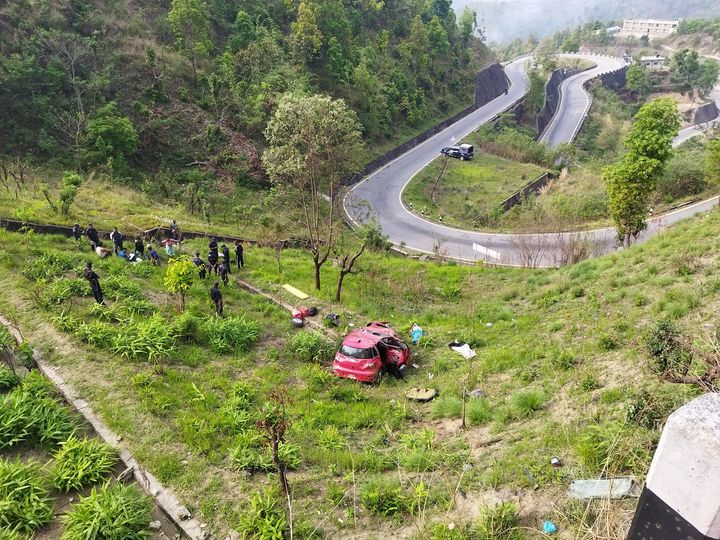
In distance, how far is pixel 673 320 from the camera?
9438 millimetres

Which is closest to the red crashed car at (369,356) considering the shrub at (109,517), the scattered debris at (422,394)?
the scattered debris at (422,394)

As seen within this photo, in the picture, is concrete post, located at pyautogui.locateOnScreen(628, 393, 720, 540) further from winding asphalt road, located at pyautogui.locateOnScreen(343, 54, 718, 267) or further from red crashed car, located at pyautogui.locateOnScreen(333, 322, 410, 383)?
winding asphalt road, located at pyautogui.locateOnScreen(343, 54, 718, 267)

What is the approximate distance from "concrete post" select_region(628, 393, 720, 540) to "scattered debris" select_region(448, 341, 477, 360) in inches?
368

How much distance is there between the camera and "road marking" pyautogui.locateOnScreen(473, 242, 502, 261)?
79.8 ft

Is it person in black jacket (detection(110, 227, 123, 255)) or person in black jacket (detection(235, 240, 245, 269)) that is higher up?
person in black jacket (detection(110, 227, 123, 255))

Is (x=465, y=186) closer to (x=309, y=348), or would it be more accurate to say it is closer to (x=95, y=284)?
(x=309, y=348)

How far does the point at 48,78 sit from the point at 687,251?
31981mm

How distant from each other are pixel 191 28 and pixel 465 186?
977 inches

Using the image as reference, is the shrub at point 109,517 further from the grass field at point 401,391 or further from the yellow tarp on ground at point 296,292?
the yellow tarp on ground at point 296,292

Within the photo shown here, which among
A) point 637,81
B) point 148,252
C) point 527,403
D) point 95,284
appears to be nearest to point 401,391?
point 527,403

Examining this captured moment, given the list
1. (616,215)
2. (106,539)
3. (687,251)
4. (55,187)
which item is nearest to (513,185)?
(616,215)

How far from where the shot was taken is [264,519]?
20.2 feet

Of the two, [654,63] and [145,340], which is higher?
[654,63]

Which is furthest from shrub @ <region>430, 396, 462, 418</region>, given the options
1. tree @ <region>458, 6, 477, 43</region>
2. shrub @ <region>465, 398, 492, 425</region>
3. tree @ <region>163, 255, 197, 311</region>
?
tree @ <region>458, 6, 477, 43</region>
